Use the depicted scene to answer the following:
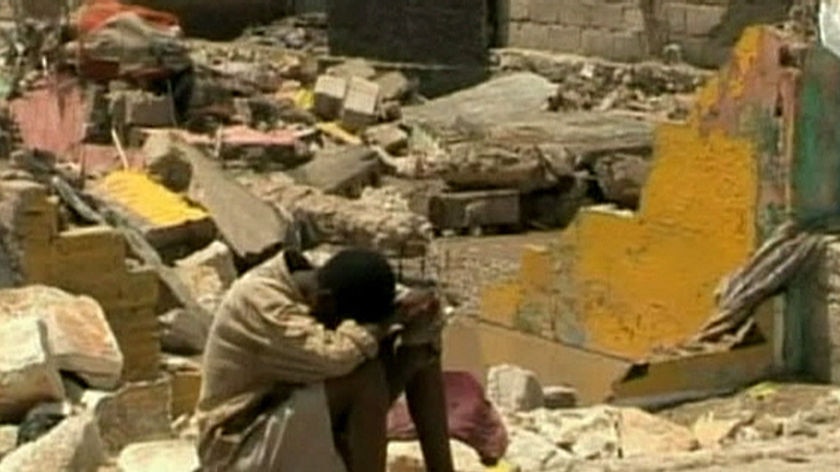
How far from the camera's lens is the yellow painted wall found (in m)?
12.1

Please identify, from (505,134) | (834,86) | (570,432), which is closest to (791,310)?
(834,86)

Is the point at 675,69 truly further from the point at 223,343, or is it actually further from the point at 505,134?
the point at 223,343

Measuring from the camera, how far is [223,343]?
21.9ft

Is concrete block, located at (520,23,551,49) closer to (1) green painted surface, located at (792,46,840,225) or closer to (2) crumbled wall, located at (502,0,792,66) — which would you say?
(2) crumbled wall, located at (502,0,792,66)

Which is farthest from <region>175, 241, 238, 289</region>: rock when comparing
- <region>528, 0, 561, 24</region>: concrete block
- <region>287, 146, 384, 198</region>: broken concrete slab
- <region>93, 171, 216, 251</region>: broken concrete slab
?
<region>528, 0, 561, 24</region>: concrete block

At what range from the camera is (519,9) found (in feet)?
79.2

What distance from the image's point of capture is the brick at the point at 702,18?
864 inches

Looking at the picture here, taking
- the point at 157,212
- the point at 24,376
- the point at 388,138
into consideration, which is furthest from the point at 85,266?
the point at 388,138

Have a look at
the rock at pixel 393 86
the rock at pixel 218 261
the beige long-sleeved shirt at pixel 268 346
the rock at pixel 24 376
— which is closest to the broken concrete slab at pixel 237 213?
the rock at pixel 218 261

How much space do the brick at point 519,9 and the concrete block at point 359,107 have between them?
2183 millimetres

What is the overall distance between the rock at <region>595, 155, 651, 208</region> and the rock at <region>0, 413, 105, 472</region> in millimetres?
9694

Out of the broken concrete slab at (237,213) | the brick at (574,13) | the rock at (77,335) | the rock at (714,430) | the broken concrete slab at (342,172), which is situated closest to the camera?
the rock at (77,335)

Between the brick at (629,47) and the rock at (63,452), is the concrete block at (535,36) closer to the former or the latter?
the brick at (629,47)

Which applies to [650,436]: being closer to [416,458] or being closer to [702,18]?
[416,458]
